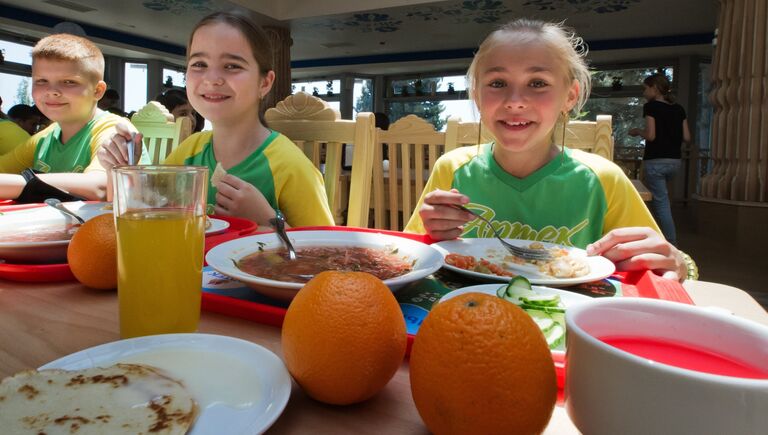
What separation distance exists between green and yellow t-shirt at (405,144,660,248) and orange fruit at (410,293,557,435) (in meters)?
1.06

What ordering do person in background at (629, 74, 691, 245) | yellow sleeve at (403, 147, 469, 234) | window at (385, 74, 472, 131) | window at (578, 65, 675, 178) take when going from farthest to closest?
window at (385, 74, 472, 131)
window at (578, 65, 675, 178)
person in background at (629, 74, 691, 245)
yellow sleeve at (403, 147, 469, 234)

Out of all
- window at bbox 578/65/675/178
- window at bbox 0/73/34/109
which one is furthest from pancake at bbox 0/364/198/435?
window at bbox 0/73/34/109

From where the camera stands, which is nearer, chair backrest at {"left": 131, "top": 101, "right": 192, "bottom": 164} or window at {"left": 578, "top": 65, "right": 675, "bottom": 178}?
chair backrest at {"left": 131, "top": 101, "right": 192, "bottom": 164}

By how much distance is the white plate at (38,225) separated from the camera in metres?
0.80

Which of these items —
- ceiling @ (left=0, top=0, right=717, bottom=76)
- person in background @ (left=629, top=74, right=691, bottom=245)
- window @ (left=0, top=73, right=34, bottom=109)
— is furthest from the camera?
window @ (left=0, top=73, right=34, bottom=109)

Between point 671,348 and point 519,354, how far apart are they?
5.4 inches

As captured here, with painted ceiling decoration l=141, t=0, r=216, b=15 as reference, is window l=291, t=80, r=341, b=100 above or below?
below

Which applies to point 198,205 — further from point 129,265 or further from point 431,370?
point 431,370

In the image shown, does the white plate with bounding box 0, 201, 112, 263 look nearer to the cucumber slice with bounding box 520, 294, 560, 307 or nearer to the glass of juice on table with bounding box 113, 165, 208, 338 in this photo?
the glass of juice on table with bounding box 113, 165, 208, 338

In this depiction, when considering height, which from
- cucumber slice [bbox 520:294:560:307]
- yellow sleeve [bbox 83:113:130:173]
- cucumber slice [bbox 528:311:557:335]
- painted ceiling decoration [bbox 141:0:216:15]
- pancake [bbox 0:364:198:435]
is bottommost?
pancake [bbox 0:364:198:435]

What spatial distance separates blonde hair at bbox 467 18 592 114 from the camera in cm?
139

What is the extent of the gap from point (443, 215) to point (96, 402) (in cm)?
80

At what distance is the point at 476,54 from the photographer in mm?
1540

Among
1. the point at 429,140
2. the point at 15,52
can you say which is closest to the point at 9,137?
the point at 429,140
